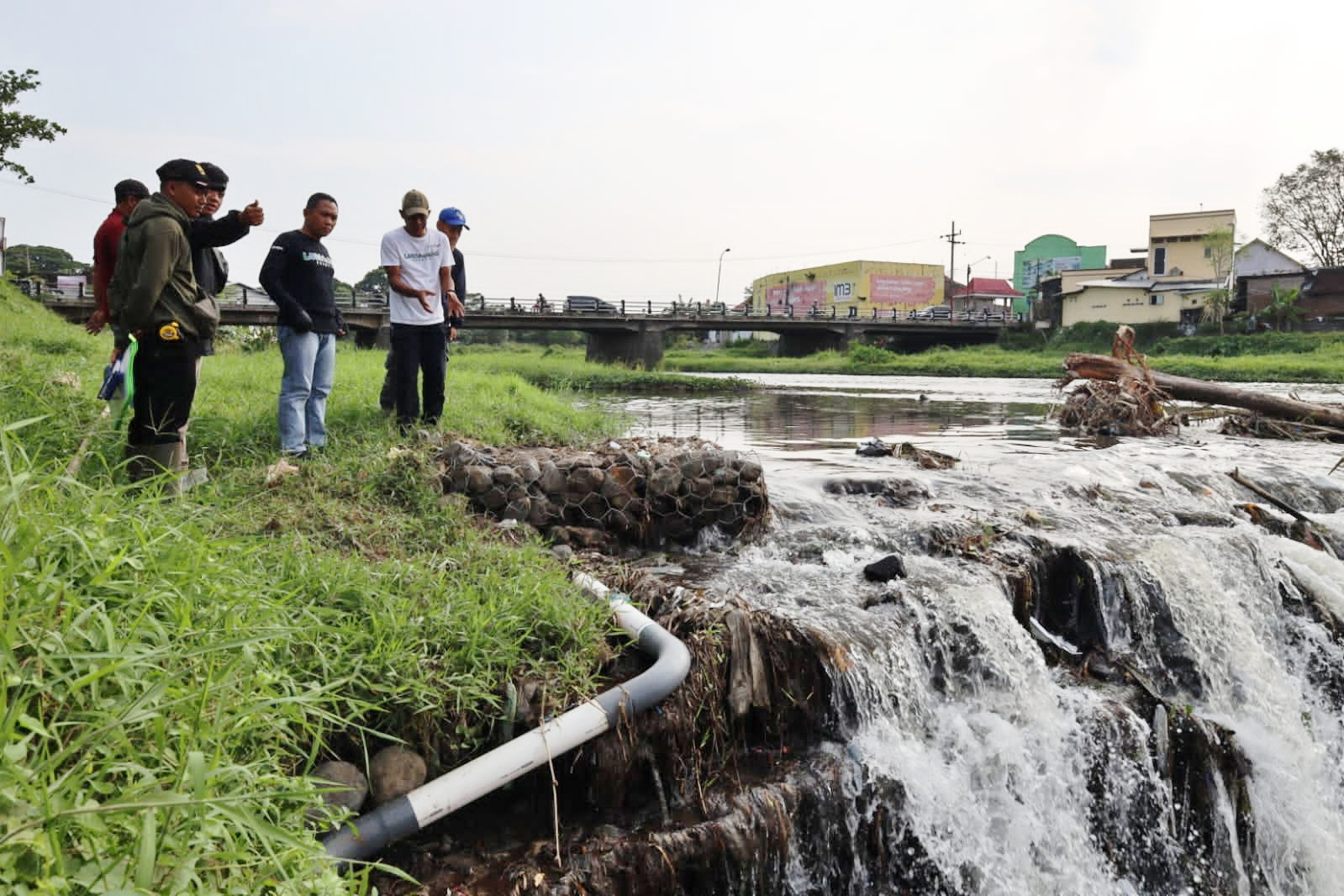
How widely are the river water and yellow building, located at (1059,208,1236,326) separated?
176 feet

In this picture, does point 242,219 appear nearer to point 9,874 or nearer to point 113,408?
point 113,408

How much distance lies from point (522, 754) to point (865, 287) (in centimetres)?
7811

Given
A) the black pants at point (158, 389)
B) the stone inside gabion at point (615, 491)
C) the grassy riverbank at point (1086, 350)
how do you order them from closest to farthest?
the black pants at point (158, 389)
the stone inside gabion at point (615, 491)
the grassy riverbank at point (1086, 350)

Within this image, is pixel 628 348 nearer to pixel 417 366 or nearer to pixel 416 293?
→ pixel 417 366

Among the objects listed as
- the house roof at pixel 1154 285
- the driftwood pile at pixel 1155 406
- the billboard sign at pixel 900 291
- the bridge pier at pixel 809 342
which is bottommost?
the driftwood pile at pixel 1155 406

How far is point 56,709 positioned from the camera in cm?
204

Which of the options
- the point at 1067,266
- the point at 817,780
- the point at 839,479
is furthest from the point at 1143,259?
the point at 817,780

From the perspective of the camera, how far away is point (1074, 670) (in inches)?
207

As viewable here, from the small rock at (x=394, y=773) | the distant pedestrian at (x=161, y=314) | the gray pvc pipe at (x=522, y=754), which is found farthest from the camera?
the distant pedestrian at (x=161, y=314)

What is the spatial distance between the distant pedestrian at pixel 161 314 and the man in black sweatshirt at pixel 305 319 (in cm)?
132

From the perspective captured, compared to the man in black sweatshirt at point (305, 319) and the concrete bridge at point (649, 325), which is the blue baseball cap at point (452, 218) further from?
the concrete bridge at point (649, 325)

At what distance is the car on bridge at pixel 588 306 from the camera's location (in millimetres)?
51125

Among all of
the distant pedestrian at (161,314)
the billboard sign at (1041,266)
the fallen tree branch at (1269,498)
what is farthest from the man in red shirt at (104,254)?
the billboard sign at (1041,266)

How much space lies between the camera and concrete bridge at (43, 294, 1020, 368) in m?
38.5
